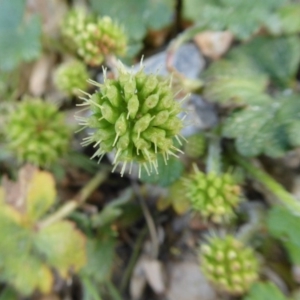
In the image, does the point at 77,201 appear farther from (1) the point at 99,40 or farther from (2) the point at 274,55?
(2) the point at 274,55

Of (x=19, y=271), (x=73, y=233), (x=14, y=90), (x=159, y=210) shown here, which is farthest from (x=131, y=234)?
(x=14, y=90)

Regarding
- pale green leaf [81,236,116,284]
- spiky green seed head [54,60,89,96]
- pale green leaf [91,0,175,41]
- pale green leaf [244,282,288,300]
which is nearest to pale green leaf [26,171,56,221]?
pale green leaf [81,236,116,284]

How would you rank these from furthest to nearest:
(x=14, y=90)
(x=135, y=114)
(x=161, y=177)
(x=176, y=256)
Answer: (x=14, y=90), (x=176, y=256), (x=161, y=177), (x=135, y=114)

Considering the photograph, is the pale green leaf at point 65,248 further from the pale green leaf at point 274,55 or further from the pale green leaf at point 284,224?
the pale green leaf at point 274,55

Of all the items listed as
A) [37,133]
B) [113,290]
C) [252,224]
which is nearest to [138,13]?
[37,133]

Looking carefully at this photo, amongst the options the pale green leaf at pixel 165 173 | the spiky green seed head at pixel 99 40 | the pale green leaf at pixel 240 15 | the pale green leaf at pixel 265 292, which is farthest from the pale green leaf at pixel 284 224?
the spiky green seed head at pixel 99 40

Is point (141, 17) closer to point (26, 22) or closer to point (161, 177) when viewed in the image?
point (26, 22)
